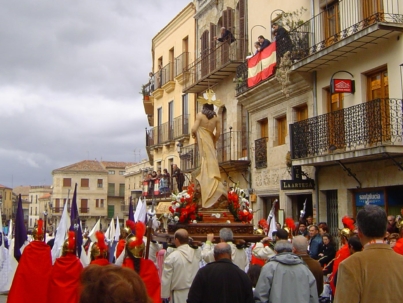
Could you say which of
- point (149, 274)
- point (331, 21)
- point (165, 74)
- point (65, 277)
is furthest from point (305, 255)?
point (165, 74)

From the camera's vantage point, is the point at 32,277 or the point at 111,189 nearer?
the point at 32,277

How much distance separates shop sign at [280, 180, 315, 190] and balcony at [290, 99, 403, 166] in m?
0.78

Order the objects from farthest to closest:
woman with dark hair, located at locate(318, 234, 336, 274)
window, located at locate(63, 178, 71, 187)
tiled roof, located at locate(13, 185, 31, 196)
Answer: tiled roof, located at locate(13, 185, 31, 196)
window, located at locate(63, 178, 71, 187)
woman with dark hair, located at locate(318, 234, 336, 274)

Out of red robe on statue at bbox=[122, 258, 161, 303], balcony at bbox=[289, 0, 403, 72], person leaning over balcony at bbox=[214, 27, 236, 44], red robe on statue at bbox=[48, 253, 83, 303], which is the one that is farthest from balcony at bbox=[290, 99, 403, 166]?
red robe on statue at bbox=[122, 258, 161, 303]

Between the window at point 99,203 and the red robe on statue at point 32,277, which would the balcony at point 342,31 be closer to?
the red robe on statue at point 32,277

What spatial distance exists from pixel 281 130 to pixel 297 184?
120 inches

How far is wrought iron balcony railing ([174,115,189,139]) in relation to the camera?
28516mm

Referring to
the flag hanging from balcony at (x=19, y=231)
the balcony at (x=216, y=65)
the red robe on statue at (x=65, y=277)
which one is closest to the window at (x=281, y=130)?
the balcony at (x=216, y=65)

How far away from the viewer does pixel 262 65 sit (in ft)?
64.3

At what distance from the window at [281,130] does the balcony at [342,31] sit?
2781 millimetres

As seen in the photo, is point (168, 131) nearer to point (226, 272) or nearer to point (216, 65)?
point (216, 65)

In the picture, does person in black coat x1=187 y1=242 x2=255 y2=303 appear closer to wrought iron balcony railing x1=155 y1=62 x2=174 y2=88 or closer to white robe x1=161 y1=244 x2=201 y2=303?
white robe x1=161 y1=244 x2=201 y2=303

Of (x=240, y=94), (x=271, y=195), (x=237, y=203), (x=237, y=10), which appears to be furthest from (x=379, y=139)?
(x=237, y=10)

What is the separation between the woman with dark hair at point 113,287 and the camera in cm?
245
